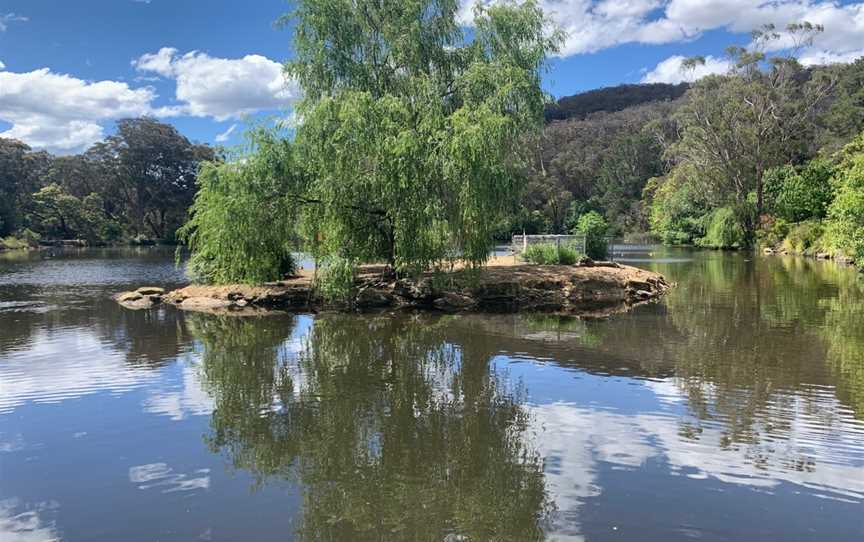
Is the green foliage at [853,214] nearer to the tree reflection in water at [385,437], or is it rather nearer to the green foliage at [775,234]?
the green foliage at [775,234]

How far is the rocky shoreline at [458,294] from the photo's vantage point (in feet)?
62.3

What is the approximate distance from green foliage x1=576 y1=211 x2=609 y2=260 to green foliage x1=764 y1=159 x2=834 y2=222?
26.5 metres

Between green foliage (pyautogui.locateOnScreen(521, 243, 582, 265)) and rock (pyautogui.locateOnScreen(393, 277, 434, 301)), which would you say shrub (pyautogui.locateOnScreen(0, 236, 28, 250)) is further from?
green foliage (pyautogui.locateOnScreen(521, 243, 582, 265))

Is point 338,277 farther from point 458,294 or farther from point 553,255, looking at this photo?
point 553,255

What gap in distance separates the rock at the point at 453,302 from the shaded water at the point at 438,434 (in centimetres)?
404

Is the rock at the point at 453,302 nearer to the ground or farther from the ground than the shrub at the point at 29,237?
nearer to the ground

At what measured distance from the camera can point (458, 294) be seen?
752 inches

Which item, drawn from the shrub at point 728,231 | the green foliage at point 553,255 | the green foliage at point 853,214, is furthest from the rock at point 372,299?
the shrub at point 728,231

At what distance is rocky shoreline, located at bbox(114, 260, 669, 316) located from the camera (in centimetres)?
1900

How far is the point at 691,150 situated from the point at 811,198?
519 inches

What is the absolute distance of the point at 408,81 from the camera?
18.6 meters

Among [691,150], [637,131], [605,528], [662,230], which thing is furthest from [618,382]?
[637,131]

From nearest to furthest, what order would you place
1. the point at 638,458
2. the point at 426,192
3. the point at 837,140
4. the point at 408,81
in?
1. the point at 638,458
2. the point at 426,192
3. the point at 408,81
4. the point at 837,140

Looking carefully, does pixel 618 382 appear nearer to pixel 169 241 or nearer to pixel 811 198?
pixel 811 198
